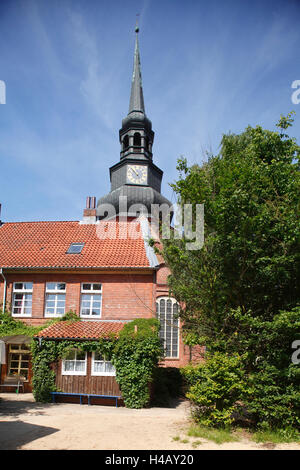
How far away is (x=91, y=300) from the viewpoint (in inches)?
746

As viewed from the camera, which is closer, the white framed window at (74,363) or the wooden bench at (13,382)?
the white framed window at (74,363)

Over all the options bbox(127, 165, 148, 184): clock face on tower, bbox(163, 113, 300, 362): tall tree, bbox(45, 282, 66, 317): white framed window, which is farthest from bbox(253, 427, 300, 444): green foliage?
bbox(127, 165, 148, 184): clock face on tower

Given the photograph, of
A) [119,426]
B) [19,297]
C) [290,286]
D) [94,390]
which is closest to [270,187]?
[290,286]

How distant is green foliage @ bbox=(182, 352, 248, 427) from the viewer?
34.4 feet

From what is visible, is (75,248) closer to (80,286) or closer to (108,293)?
(80,286)

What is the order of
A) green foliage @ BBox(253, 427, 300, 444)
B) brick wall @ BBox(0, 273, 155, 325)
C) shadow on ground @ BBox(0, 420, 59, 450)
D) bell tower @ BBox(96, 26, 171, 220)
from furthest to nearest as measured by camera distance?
bell tower @ BBox(96, 26, 171, 220) < brick wall @ BBox(0, 273, 155, 325) < green foliage @ BBox(253, 427, 300, 444) < shadow on ground @ BBox(0, 420, 59, 450)

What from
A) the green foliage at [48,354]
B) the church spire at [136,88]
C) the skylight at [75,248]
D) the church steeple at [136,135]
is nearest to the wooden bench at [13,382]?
the green foliage at [48,354]

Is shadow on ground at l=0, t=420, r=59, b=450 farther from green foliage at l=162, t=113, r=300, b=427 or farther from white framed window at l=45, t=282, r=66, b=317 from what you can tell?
white framed window at l=45, t=282, r=66, b=317

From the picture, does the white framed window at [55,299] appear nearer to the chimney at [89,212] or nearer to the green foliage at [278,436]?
the chimney at [89,212]

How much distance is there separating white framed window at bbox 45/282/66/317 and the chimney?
639 cm

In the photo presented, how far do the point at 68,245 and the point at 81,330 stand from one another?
680cm

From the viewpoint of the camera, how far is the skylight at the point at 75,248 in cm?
2073

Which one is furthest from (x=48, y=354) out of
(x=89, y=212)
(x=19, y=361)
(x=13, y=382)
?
(x=89, y=212)

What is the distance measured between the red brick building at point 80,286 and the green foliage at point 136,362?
29.7 inches
